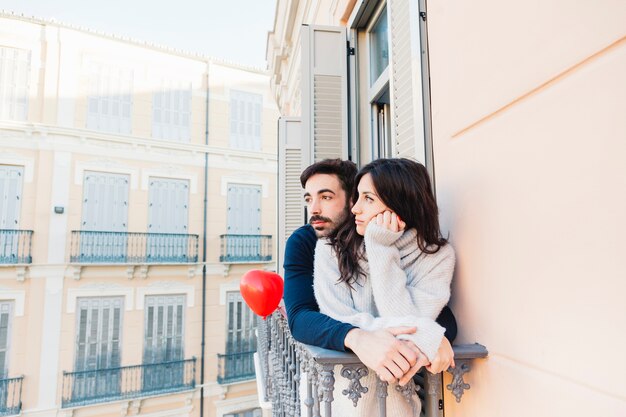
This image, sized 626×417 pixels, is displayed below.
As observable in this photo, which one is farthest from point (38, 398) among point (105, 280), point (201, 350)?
point (201, 350)

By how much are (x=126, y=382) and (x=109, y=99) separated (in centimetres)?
835

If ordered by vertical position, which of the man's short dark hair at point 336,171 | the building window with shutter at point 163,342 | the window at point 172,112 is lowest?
the building window with shutter at point 163,342

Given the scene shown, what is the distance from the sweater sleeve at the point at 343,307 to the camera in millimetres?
1236

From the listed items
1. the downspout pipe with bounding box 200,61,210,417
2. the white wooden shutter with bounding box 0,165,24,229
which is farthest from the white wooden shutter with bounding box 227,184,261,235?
the white wooden shutter with bounding box 0,165,24,229

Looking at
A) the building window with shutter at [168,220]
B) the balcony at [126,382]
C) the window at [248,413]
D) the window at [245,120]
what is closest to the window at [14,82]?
the building window with shutter at [168,220]

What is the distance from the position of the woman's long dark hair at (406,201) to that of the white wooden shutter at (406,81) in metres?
0.35

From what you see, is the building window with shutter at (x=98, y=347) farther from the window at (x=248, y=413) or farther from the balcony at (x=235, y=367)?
the window at (x=248, y=413)

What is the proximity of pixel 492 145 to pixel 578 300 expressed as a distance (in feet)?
1.95

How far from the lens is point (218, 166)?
12.9 meters

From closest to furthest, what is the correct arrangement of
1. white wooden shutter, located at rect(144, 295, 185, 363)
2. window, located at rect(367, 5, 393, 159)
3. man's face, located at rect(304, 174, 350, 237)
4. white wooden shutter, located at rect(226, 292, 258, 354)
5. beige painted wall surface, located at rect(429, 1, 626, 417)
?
beige painted wall surface, located at rect(429, 1, 626, 417) → man's face, located at rect(304, 174, 350, 237) → window, located at rect(367, 5, 393, 159) → white wooden shutter, located at rect(144, 295, 185, 363) → white wooden shutter, located at rect(226, 292, 258, 354)

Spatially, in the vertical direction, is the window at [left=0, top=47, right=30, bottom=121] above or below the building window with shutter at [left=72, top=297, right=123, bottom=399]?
above

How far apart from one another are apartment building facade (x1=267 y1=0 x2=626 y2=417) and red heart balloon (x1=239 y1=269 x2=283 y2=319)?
166cm

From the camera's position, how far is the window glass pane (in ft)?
10.5

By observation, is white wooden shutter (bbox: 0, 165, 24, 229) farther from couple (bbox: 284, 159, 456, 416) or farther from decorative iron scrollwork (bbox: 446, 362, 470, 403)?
decorative iron scrollwork (bbox: 446, 362, 470, 403)
